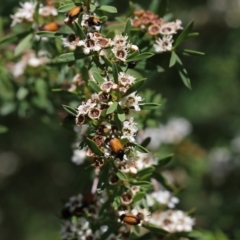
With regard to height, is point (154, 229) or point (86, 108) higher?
point (86, 108)

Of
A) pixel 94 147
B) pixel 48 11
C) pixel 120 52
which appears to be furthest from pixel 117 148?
pixel 48 11

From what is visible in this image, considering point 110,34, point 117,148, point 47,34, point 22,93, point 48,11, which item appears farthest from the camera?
point 22,93

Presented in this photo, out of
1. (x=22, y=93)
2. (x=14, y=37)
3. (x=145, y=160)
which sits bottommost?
(x=22, y=93)

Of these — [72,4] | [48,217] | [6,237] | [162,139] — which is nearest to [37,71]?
[72,4]

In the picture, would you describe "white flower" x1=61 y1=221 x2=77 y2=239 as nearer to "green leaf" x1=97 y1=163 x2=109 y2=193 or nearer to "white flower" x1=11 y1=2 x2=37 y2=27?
"green leaf" x1=97 y1=163 x2=109 y2=193

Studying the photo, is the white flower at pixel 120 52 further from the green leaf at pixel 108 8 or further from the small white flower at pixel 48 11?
the small white flower at pixel 48 11

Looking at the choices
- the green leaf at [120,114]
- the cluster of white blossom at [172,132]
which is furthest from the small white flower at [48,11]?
the cluster of white blossom at [172,132]

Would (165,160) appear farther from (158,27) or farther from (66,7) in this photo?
(66,7)
